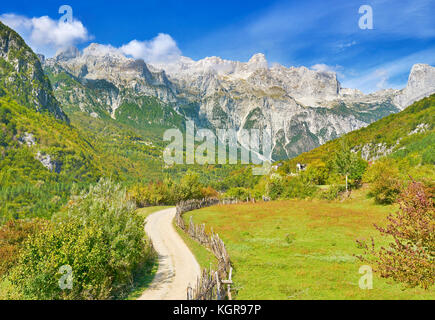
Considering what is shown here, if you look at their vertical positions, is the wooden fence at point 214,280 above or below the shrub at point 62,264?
below

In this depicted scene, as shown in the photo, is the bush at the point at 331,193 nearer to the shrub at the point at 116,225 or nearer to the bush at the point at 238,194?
the bush at the point at 238,194

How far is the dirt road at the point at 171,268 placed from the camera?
19.4 metres

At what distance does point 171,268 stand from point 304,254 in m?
12.8

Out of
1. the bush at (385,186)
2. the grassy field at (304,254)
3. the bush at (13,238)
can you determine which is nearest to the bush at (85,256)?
the bush at (13,238)

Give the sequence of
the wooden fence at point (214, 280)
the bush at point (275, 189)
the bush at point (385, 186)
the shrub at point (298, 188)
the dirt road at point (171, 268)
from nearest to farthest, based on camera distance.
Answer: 1. the wooden fence at point (214, 280)
2. the dirt road at point (171, 268)
3. the bush at point (385, 186)
4. the shrub at point (298, 188)
5. the bush at point (275, 189)

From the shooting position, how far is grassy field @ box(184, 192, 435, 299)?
699 inches

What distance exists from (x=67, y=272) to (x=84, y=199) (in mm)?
A: 10496

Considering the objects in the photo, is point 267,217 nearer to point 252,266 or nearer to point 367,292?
point 252,266

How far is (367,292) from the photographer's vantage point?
55.8 ft

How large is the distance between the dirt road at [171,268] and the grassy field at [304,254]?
4021 millimetres

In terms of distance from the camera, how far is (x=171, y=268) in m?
25.8

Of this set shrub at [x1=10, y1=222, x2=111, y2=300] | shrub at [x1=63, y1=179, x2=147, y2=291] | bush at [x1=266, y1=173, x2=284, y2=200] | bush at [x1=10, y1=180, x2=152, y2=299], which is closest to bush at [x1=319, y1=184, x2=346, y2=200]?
bush at [x1=266, y1=173, x2=284, y2=200]

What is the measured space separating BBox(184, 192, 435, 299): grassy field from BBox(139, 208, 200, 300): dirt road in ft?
13.2
